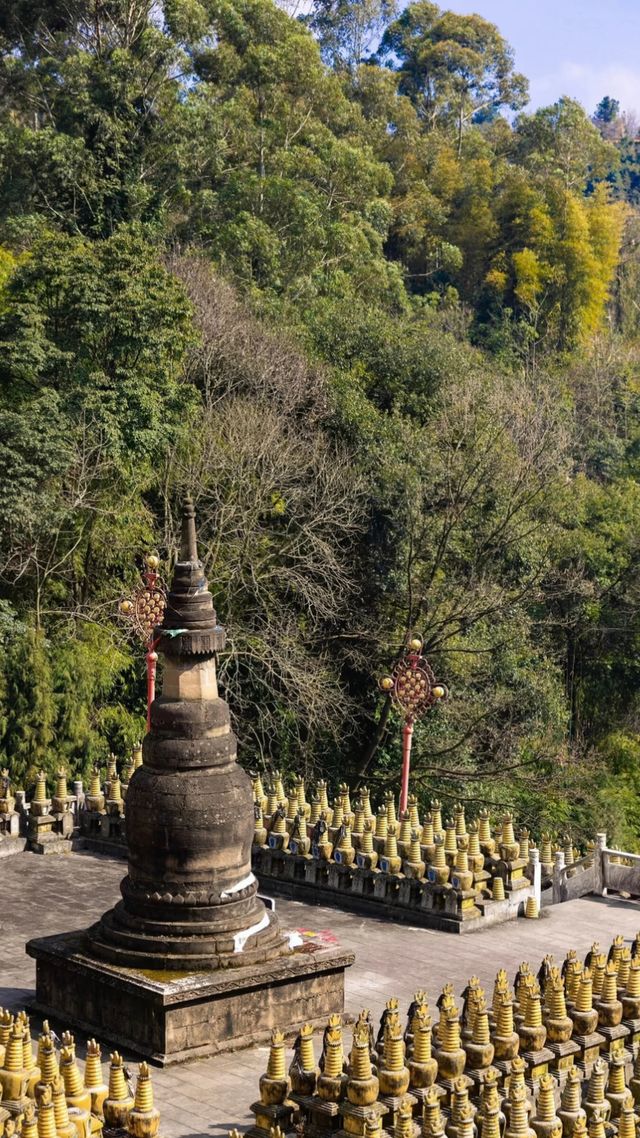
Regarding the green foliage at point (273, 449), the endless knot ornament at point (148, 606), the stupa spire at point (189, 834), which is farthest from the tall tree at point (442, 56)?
the stupa spire at point (189, 834)

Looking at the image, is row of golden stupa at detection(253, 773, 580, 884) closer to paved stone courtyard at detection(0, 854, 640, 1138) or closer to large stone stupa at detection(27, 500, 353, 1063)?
paved stone courtyard at detection(0, 854, 640, 1138)

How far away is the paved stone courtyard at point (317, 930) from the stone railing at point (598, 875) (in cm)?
26

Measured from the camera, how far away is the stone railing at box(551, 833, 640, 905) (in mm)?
25000

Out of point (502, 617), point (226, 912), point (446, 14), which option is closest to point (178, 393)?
point (502, 617)

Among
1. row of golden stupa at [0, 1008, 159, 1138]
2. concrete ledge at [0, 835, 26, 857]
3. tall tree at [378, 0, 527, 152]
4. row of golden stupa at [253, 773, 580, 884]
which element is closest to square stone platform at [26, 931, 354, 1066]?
row of golden stupa at [0, 1008, 159, 1138]

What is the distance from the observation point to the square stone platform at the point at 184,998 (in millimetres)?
17859

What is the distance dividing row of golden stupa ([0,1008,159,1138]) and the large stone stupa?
279cm

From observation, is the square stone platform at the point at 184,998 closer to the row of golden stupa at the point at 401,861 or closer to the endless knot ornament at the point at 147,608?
the row of golden stupa at the point at 401,861

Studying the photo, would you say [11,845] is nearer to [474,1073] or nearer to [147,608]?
[147,608]

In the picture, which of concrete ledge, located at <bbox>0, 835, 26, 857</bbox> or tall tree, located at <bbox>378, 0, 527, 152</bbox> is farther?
tall tree, located at <bbox>378, 0, 527, 152</bbox>

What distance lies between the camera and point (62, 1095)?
14.0m

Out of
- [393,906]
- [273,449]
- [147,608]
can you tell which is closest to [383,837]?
[393,906]

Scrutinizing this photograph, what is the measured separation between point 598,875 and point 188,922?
867 centimetres

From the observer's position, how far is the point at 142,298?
127 feet
